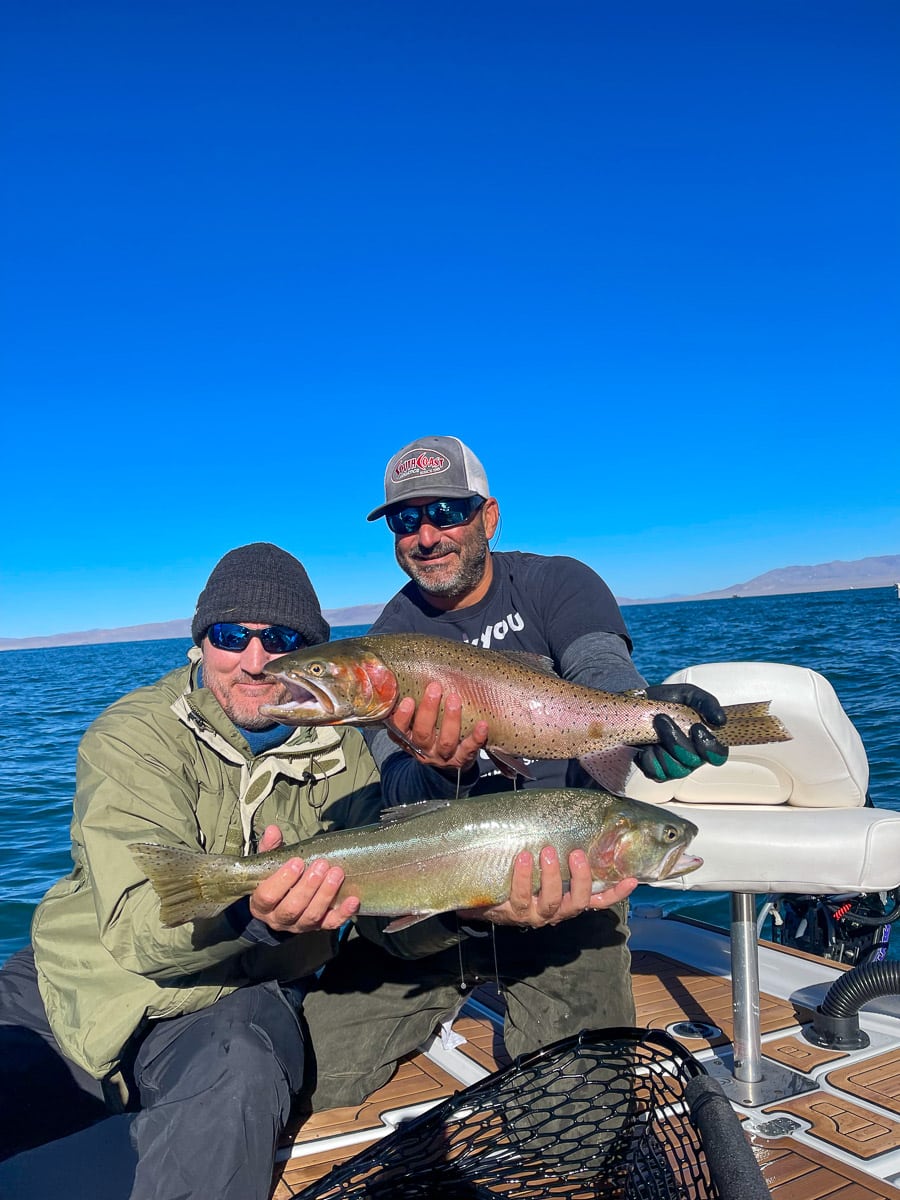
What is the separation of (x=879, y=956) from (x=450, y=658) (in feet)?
14.7

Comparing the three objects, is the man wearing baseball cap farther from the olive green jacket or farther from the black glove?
the olive green jacket

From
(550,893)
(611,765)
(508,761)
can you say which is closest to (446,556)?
(508,761)

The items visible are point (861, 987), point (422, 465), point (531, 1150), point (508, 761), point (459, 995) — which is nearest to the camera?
point (531, 1150)

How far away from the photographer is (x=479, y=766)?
4.76 meters

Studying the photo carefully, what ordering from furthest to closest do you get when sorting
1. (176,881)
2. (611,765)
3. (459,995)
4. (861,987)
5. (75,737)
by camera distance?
1. (75,737)
2. (459,995)
3. (861,987)
4. (611,765)
5. (176,881)

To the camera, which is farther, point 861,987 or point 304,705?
point 861,987

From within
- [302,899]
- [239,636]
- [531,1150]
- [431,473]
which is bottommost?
[531,1150]

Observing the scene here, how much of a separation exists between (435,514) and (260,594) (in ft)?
3.49

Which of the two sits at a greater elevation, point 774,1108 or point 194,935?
point 194,935

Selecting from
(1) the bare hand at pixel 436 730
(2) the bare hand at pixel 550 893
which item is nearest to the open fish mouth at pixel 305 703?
(1) the bare hand at pixel 436 730

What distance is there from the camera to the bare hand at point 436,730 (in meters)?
3.78

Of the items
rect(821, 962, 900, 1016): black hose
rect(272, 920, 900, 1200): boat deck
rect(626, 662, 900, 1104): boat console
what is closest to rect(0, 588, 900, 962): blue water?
rect(272, 920, 900, 1200): boat deck

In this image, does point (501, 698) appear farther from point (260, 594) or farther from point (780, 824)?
point (780, 824)

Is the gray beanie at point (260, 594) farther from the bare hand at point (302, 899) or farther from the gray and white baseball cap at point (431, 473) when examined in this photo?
the bare hand at point (302, 899)
